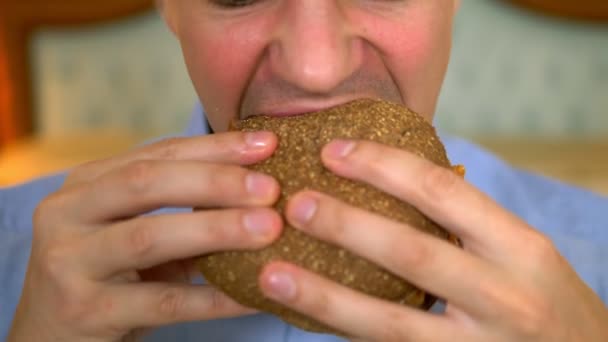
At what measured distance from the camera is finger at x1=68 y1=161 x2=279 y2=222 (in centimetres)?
74

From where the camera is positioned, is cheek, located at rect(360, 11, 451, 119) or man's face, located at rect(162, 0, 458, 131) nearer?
man's face, located at rect(162, 0, 458, 131)

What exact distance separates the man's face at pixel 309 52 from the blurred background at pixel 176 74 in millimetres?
2852

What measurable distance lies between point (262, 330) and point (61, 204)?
0.54 meters

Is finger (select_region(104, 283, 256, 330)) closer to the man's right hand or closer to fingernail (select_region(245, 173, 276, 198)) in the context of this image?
the man's right hand

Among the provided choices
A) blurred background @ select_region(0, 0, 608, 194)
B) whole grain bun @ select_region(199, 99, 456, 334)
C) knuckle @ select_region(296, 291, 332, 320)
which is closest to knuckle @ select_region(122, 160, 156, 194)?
whole grain bun @ select_region(199, 99, 456, 334)

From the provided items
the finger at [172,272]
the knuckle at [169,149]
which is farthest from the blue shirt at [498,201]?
the knuckle at [169,149]

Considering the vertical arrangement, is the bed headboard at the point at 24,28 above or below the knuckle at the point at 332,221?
below

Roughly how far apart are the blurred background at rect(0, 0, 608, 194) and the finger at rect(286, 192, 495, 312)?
3.28 meters

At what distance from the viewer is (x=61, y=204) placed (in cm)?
82

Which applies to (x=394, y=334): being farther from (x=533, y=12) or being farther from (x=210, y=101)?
(x=533, y=12)

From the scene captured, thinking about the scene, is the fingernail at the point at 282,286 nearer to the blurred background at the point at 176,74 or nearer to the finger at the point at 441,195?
the finger at the point at 441,195

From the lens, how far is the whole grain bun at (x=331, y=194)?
74cm

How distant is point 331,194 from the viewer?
29.4 inches

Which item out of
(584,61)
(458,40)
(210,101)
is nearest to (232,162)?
(210,101)
